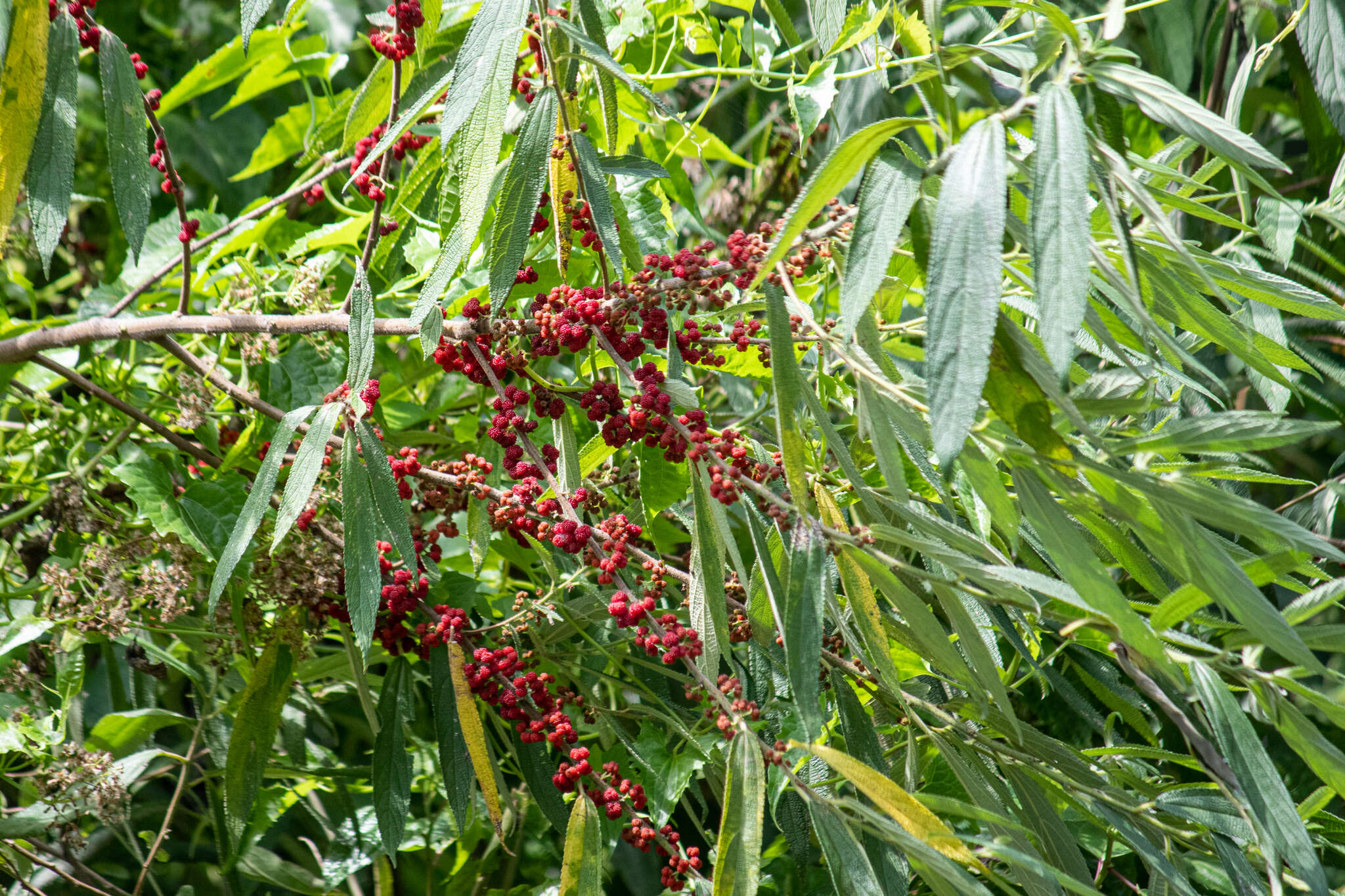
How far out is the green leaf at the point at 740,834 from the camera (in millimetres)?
530

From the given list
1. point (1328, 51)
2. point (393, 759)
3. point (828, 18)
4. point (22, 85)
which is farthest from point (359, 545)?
point (1328, 51)

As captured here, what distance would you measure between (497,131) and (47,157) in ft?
1.03

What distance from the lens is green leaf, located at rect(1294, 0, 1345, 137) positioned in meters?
0.92

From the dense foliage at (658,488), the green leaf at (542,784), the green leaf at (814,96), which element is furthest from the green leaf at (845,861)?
the green leaf at (814,96)

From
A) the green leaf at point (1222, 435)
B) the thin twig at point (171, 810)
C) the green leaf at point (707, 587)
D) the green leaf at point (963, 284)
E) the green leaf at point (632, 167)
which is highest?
the green leaf at point (632, 167)

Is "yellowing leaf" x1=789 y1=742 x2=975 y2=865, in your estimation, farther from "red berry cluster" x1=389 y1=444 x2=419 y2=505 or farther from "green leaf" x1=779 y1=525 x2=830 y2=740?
"red berry cluster" x1=389 y1=444 x2=419 y2=505

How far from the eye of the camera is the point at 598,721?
2.59ft

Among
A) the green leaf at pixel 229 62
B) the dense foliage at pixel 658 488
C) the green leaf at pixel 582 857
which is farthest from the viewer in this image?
the green leaf at pixel 229 62

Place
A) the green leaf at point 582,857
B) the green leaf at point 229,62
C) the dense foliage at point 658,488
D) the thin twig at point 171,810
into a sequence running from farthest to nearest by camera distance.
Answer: the green leaf at point 229,62
the thin twig at point 171,810
the green leaf at point 582,857
the dense foliage at point 658,488

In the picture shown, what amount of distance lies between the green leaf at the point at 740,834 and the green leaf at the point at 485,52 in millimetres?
371

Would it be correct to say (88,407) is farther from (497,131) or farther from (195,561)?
(497,131)

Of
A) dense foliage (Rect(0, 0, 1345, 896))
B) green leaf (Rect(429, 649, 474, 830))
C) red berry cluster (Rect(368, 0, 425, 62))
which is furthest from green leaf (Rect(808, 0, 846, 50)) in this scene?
green leaf (Rect(429, 649, 474, 830))

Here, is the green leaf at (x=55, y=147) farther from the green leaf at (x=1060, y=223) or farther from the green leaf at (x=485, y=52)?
the green leaf at (x=1060, y=223)

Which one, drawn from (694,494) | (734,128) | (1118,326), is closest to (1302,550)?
(1118,326)
